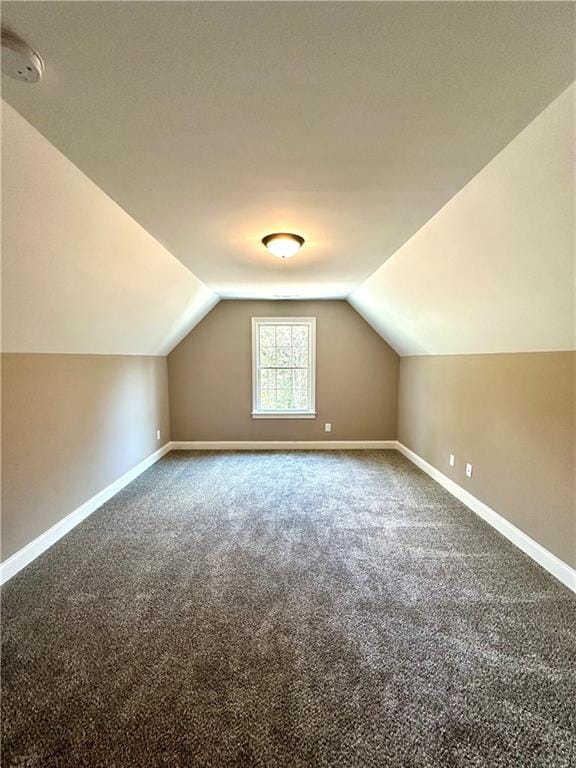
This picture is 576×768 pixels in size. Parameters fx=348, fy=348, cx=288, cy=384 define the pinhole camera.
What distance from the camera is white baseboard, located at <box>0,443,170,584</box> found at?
2.30m

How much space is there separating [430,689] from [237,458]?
3.75 meters

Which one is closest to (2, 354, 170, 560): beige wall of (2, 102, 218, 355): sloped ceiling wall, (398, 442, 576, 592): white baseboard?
(2, 102, 218, 355): sloped ceiling wall

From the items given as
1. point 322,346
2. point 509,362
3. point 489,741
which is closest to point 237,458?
point 322,346

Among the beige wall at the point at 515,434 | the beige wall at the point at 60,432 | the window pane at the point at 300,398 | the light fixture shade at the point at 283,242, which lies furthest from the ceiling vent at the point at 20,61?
the window pane at the point at 300,398

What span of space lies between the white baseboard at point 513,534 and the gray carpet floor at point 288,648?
88 millimetres

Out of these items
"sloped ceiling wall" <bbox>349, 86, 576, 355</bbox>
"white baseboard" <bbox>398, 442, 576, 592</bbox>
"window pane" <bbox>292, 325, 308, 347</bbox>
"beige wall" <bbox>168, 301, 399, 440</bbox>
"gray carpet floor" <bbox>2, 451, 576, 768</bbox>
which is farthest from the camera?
"window pane" <bbox>292, 325, 308, 347</bbox>

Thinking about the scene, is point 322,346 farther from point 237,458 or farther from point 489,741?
point 489,741

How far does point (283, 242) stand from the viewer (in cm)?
255

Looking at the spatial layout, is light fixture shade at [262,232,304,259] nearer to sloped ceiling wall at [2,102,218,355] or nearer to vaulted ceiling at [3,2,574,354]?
vaulted ceiling at [3,2,574,354]

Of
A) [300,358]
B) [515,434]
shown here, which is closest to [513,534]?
[515,434]

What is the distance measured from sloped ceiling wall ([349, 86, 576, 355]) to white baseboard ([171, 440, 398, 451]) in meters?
2.36

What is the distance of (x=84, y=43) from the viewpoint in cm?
105

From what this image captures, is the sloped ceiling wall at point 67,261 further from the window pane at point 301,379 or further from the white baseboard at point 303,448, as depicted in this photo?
the window pane at point 301,379

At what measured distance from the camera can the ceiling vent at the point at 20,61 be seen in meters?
1.04
